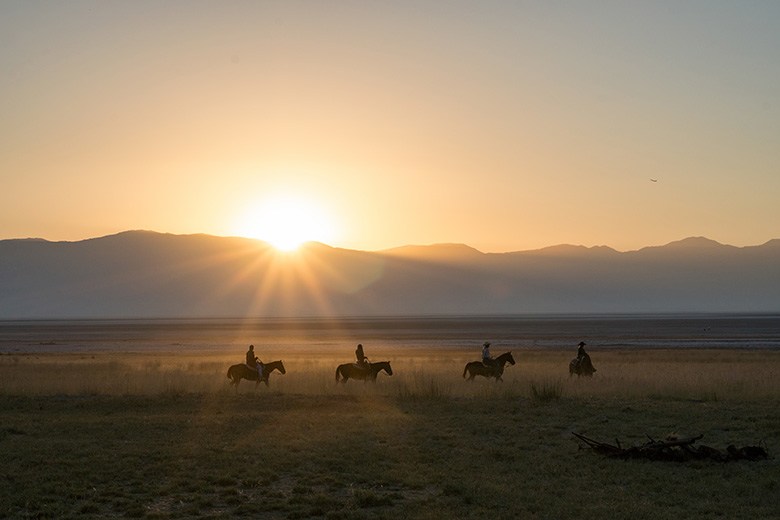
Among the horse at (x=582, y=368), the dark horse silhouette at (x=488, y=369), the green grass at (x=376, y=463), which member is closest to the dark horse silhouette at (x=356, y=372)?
the dark horse silhouette at (x=488, y=369)

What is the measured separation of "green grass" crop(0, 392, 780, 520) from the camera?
39.0 feet

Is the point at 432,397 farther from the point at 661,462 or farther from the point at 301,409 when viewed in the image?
the point at 661,462

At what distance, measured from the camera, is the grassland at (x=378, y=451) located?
1197 centimetres

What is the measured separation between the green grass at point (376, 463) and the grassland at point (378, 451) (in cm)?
4

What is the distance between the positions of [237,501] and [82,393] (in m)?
15.2

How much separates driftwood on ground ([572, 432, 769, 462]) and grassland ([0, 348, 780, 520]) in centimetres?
22

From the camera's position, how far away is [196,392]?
26203 millimetres

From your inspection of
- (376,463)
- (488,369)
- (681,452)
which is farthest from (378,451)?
(488,369)

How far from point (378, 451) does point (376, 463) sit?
953mm

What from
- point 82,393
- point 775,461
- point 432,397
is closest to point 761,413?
point 775,461

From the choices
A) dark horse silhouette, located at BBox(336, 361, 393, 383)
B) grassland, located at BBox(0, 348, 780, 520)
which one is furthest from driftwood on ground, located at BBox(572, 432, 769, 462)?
dark horse silhouette, located at BBox(336, 361, 393, 383)

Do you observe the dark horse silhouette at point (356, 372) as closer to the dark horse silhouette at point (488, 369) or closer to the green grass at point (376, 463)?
the dark horse silhouette at point (488, 369)

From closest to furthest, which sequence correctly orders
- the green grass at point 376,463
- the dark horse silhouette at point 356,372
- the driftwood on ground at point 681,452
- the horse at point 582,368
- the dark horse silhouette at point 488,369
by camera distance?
1. the green grass at point 376,463
2. the driftwood on ground at point 681,452
3. the dark horse silhouette at point 356,372
4. the dark horse silhouette at point 488,369
5. the horse at point 582,368

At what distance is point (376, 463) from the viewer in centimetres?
1468
